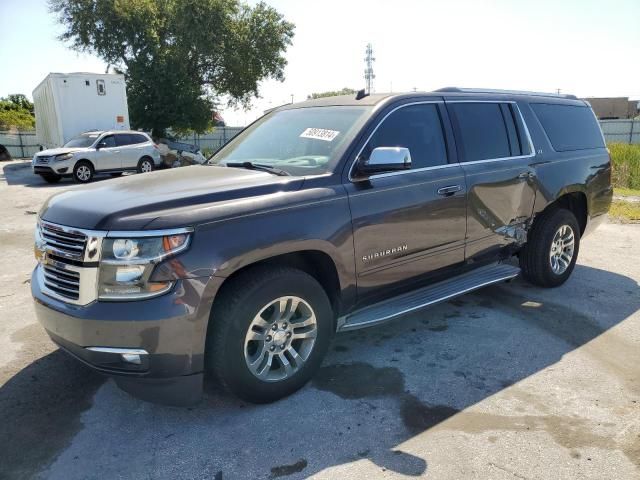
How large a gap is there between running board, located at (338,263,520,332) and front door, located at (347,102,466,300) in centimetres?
12

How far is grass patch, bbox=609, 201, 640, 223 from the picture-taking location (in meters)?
9.16

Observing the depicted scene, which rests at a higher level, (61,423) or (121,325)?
(121,325)

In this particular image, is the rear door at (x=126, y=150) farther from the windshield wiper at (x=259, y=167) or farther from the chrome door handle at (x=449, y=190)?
the chrome door handle at (x=449, y=190)

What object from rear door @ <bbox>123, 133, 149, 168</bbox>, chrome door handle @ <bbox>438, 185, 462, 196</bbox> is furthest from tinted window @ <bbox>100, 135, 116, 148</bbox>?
chrome door handle @ <bbox>438, 185, 462, 196</bbox>

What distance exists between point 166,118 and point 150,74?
7.71ft

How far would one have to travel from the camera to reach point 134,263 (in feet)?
8.94

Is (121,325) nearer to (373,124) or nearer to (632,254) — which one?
(373,124)

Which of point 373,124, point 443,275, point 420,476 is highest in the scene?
point 373,124

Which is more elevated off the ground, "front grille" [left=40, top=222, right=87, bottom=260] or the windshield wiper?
the windshield wiper

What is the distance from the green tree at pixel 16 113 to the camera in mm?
40094

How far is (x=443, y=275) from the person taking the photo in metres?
4.28

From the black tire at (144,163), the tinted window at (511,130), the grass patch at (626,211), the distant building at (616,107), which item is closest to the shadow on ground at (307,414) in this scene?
the tinted window at (511,130)

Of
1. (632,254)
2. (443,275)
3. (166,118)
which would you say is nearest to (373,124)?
(443,275)

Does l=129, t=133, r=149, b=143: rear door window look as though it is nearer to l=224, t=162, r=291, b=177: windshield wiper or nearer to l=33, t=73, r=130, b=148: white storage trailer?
l=33, t=73, r=130, b=148: white storage trailer
